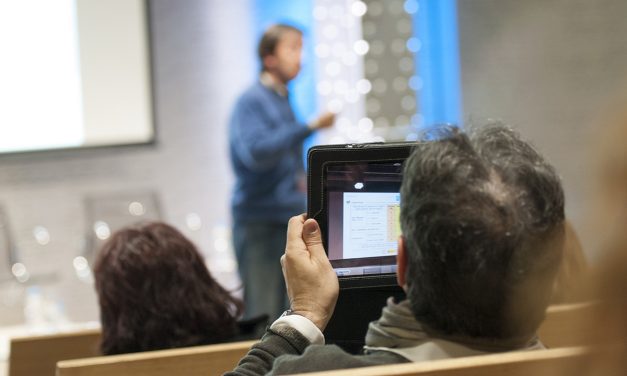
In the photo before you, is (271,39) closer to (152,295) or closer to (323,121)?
(323,121)

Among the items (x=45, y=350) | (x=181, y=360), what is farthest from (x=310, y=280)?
(x=45, y=350)

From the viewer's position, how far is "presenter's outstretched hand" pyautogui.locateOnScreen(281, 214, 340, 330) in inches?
49.1

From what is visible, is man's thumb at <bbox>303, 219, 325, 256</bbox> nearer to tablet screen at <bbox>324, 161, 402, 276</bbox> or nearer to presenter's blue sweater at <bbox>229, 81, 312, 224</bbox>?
tablet screen at <bbox>324, 161, 402, 276</bbox>

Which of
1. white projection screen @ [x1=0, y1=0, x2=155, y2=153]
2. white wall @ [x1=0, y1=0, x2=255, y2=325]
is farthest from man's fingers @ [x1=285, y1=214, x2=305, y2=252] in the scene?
white projection screen @ [x1=0, y1=0, x2=155, y2=153]

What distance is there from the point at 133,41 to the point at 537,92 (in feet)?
7.91

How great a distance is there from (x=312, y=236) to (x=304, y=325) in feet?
0.48

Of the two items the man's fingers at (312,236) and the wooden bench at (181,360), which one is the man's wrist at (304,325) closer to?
the man's fingers at (312,236)

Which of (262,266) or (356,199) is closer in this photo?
(356,199)

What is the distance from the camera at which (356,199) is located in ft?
4.63

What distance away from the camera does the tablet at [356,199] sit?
54.8 inches

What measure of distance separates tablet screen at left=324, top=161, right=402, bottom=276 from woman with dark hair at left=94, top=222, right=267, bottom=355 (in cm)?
69

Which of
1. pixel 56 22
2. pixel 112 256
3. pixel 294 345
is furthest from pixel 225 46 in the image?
pixel 294 345

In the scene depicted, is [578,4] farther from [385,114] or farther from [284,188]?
[284,188]

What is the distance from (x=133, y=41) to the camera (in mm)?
5387
